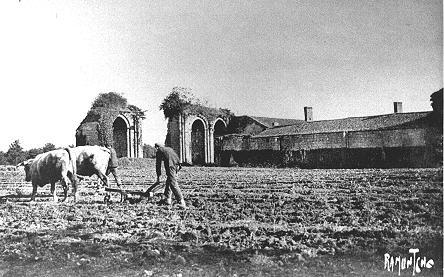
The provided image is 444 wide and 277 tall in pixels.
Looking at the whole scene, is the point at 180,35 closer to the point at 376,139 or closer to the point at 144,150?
the point at 144,150

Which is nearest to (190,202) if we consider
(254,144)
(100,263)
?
(100,263)

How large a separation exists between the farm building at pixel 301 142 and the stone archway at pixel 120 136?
3.32 feet

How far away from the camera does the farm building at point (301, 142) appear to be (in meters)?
10.4

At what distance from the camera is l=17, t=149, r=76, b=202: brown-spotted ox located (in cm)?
732

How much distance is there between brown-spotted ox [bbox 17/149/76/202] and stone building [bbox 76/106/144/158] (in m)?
0.89

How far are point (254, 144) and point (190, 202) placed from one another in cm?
1410

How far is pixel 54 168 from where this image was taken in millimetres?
7402

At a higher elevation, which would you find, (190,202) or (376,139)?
(376,139)

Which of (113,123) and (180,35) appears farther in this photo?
(113,123)

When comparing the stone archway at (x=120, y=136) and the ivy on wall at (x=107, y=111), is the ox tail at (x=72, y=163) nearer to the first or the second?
the ivy on wall at (x=107, y=111)

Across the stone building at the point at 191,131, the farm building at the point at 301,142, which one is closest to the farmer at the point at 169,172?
the stone building at the point at 191,131

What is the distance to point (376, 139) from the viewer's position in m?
16.1
